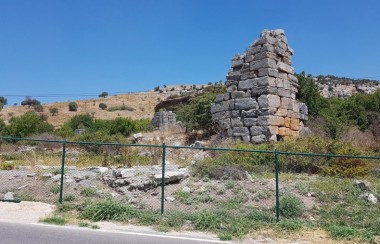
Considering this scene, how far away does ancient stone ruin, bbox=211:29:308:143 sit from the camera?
50.9ft

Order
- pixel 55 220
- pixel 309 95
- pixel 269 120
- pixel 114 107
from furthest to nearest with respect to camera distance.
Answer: pixel 114 107
pixel 309 95
pixel 269 120
pixel 55 220

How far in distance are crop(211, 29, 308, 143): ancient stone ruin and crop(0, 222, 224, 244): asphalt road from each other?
9.06 m

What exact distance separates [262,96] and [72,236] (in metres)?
10.6

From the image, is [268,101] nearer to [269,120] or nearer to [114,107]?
[269,120]

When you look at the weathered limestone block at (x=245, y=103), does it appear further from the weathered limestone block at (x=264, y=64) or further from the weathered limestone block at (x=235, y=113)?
the weathered limestone block at (x=264, y=64)

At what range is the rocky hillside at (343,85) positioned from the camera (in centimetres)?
6142

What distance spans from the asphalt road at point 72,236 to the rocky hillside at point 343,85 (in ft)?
186

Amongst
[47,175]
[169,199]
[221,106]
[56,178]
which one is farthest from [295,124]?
[47,175]

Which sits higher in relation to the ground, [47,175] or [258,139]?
[258,139]

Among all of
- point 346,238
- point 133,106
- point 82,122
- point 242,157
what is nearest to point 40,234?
point 346,238

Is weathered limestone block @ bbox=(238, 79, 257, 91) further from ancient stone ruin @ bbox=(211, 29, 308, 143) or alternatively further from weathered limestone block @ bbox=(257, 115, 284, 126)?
weathered limestone block @ bbox=(257, 115, 284, 126)

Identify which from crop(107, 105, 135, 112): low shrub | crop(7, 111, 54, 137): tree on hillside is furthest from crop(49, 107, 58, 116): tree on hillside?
crop(7, 111, 54, 137): tree on hillside

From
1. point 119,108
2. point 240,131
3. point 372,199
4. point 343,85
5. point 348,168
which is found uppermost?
point 343,85

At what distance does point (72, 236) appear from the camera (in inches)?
274
